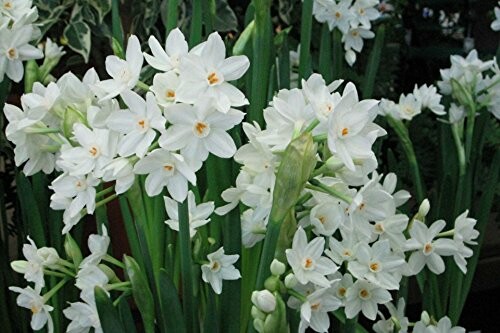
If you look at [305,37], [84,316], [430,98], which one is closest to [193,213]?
[84,316]

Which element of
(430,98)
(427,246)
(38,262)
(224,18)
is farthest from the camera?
(224,18)

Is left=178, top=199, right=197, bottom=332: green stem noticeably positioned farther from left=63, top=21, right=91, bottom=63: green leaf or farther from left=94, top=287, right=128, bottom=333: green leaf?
left=63, top=21, right=91, bottom=63: green leaf

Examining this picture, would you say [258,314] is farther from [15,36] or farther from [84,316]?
[15,36]

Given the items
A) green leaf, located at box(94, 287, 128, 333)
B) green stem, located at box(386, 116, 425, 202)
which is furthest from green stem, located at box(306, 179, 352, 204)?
green stem, located at box(386, 116, 425, 202)

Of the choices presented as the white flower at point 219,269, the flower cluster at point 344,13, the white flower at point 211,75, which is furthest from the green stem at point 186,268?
the flower cluster at point 344,13

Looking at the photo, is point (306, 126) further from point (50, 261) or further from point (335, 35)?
point (335, 35)
